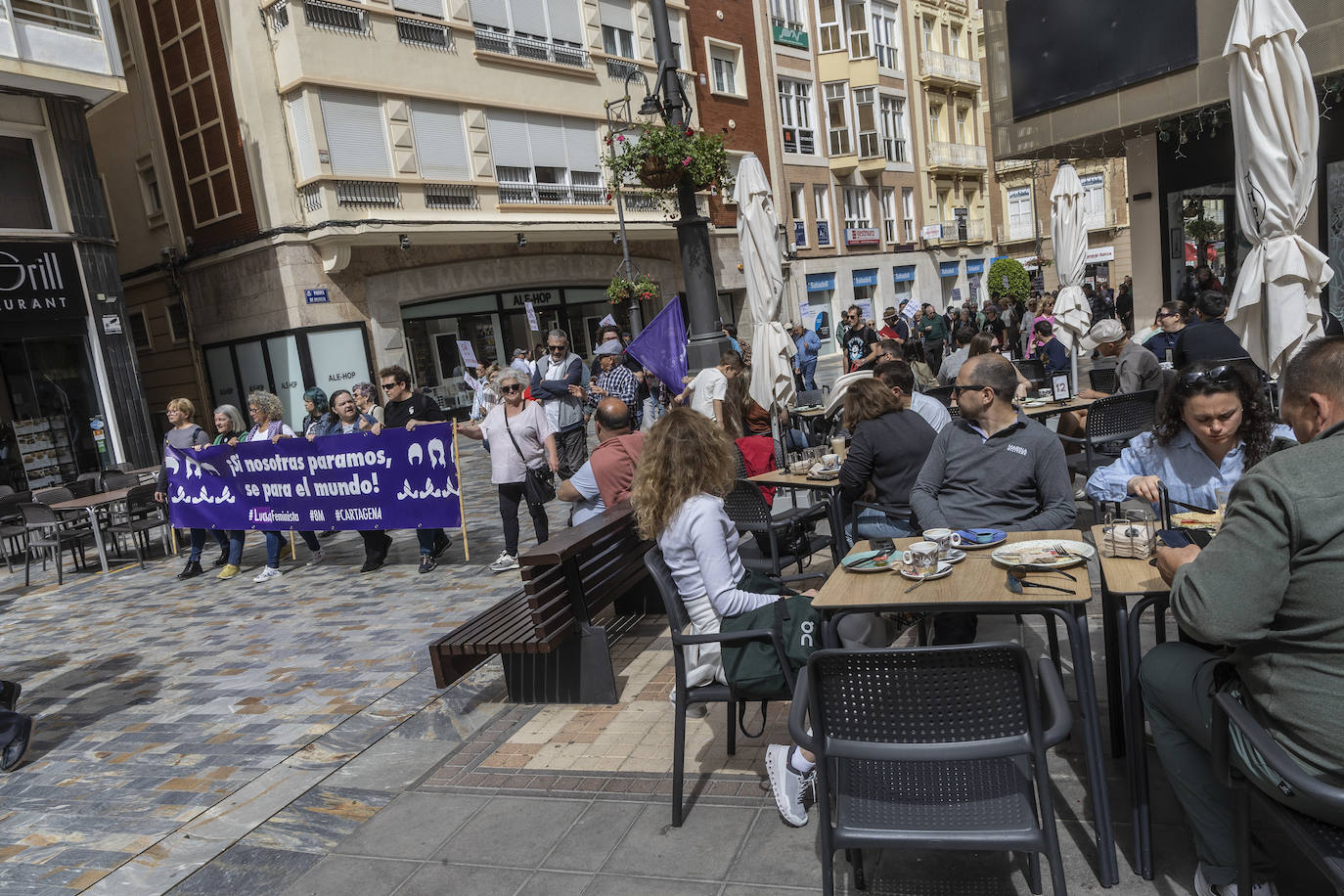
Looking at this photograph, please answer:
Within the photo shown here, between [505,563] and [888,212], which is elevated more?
[888,212]

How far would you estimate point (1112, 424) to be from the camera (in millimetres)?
6746

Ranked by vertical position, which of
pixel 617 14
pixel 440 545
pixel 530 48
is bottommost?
pixel 440 545

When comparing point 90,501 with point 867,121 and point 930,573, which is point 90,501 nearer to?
point 930,573

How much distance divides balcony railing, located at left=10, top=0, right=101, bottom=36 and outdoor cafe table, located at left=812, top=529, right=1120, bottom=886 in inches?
628

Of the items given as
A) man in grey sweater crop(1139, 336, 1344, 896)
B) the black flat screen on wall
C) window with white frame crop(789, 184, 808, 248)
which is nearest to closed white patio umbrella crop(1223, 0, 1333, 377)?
man in grey sweater crop(1139, 336, 1344, 896)

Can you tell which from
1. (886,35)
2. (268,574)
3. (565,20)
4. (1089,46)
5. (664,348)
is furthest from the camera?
(886,35)

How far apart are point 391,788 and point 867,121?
33.2 m

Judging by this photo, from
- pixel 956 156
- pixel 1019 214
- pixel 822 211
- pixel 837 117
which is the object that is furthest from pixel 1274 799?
pixel 1019 214

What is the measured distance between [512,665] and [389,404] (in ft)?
15.9

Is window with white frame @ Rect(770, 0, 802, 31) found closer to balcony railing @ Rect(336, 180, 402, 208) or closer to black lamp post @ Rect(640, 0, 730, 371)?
balcony railing @ Rect(336, 180, 402, 208)

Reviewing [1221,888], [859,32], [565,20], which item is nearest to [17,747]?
[1221,888]

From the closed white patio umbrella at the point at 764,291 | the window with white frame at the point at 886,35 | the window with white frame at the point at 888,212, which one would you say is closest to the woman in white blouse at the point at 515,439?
the closed white patio umbrella at the point at 764,291

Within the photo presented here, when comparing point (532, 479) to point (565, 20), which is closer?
point (532, 479)

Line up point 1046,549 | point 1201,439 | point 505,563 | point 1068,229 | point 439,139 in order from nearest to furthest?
point 1046,549 < point 1201,439 < point 505,563 < point 1068,229 < point 439,139
